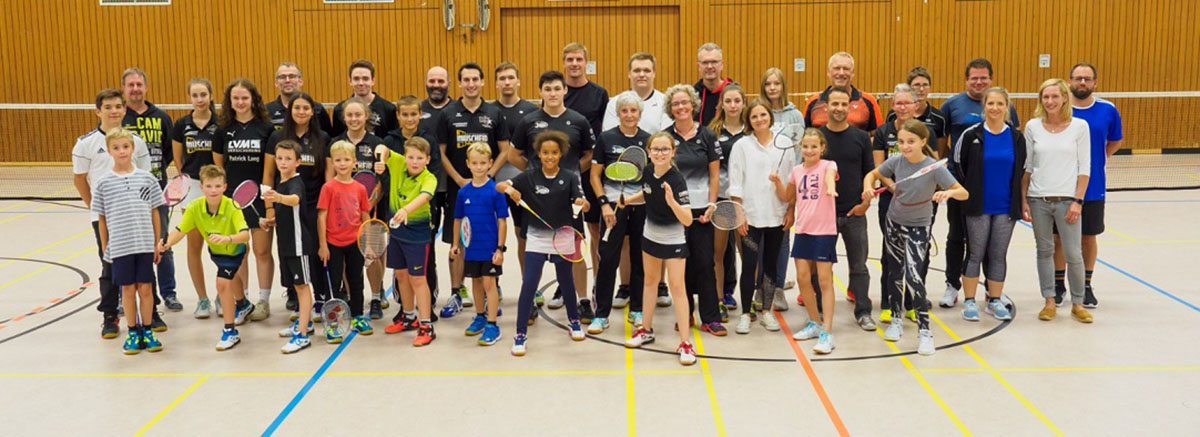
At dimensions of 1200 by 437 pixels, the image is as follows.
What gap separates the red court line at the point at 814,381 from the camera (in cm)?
507

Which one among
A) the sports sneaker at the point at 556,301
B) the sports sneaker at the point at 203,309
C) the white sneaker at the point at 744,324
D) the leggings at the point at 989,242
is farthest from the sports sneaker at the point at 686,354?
the sports sneaker at the point at 203,309

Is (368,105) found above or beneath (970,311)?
above

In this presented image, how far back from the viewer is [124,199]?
6.45m

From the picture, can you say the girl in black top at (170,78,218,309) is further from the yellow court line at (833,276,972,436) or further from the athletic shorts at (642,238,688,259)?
the yellow court line at (833,276,972,436)

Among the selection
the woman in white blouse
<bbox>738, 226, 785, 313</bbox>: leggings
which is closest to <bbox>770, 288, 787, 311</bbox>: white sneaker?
<bbox>738, 226, 785, 313</bbox>: leggings

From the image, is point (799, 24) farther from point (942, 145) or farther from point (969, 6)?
point (942, 145)

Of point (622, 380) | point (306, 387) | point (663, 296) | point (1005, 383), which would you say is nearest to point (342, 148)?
Result: point (306, 387)

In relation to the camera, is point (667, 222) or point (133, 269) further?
point (133, 269)

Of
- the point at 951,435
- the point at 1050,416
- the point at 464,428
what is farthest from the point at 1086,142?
the point at 464,428

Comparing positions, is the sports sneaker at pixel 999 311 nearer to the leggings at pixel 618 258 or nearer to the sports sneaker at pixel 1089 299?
the sports sneaker at pixel 1089 299

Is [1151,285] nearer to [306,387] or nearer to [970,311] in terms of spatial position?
[970,311]

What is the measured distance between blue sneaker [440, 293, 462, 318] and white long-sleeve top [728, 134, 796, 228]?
2.55m

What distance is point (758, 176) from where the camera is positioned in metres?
6.81

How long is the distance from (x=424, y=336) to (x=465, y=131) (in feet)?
5.89
